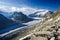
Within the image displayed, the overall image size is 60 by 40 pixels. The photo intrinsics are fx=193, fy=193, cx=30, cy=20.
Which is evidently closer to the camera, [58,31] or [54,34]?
[54,34]

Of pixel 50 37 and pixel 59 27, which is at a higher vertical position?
pixel 59 27

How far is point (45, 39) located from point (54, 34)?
225 centimetres

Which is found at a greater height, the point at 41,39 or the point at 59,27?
the point at 59,27

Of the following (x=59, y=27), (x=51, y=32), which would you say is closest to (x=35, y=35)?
(x=51, y=32)

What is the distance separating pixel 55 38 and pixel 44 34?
199cm

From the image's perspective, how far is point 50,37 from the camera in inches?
1214

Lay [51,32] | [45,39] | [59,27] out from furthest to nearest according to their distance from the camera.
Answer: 1. [59,27]
2. [51,32]
3. [45,39]

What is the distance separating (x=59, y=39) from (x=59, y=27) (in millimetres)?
6282

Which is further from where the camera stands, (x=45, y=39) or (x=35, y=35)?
(x=35, y=35)

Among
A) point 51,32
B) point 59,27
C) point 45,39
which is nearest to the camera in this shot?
point 45,39

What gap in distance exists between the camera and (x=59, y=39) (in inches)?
1206

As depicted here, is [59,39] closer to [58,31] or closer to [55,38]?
[55,38]

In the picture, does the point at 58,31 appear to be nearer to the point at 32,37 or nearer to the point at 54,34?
the point at 54,34

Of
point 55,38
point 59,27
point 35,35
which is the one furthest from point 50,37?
point 59,27
